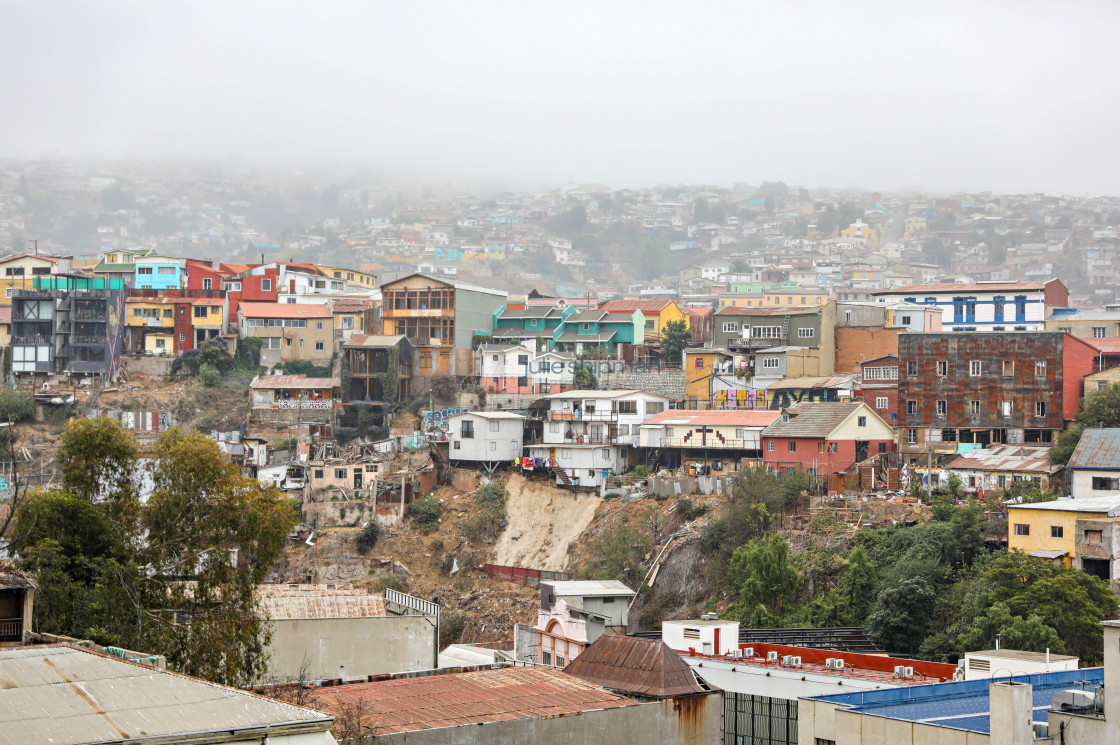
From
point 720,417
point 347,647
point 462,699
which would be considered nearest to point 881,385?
point 720,417

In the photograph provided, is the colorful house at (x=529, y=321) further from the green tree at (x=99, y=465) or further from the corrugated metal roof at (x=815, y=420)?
the green tree at (x=99, y=465)

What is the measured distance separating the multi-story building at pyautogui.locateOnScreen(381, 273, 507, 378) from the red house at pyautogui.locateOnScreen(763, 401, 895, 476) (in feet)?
56.4

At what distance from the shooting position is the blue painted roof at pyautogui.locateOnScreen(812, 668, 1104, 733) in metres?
17.9

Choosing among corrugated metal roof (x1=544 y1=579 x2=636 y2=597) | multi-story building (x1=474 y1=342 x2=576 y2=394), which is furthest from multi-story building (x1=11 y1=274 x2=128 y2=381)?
corrugated metal roof (x1=544 y1=579 x2=636 y2=597)

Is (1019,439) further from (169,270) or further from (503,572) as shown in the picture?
(169,270)

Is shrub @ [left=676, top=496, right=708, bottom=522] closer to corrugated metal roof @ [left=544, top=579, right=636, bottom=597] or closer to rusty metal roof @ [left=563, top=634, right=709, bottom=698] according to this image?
corrugated metal roof @ [left=544, top=579, right=636, bottom=597]

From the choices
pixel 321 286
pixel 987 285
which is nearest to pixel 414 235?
pixel 321 286

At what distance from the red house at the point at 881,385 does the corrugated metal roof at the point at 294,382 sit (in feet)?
69.1

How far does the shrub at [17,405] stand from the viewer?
5103cm

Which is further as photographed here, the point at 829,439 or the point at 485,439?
the point at 485,439

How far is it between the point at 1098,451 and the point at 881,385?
1150cm

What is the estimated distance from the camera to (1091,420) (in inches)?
1587

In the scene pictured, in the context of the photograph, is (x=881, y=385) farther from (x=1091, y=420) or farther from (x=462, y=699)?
(x=462, y=699)

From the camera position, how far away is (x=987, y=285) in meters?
58.7
